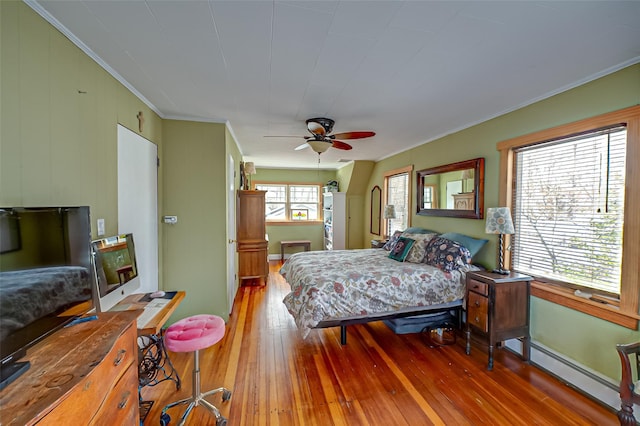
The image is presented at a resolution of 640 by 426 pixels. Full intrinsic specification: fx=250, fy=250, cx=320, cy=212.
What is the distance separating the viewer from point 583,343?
6.84 ft

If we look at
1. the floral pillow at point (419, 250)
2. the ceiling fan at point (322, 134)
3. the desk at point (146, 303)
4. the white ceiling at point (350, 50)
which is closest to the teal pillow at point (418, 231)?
the floral pillow at point (419, 250)

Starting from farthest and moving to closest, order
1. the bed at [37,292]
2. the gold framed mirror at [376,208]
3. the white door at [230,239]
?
the gold framed mirror at [376,208]
the white door at [230,239]
the bed at [37,292]

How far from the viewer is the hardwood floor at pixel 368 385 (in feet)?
5.98

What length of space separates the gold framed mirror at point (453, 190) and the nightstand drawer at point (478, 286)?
0.91m

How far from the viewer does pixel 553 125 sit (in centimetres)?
233

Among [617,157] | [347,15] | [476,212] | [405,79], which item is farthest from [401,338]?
[347,15]

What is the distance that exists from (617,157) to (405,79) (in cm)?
177

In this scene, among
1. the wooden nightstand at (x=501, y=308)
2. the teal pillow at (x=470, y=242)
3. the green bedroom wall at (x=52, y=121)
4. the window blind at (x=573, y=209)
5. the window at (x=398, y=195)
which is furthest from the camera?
the window at (x=398, y=195)

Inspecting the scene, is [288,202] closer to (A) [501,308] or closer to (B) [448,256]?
(B) [448,256]

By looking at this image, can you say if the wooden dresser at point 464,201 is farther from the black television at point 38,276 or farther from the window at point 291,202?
the window at point 291,202

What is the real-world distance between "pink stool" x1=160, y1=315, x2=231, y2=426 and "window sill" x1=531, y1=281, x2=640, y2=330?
290 cm

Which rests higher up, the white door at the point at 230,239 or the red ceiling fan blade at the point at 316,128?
the red ceiling fan blade at the point at 316,128

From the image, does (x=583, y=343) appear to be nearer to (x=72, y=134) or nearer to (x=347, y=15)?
(x=347, y=15)

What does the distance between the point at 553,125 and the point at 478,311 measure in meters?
1.89
